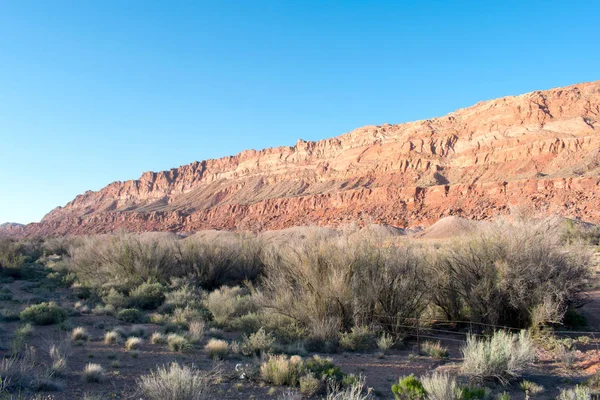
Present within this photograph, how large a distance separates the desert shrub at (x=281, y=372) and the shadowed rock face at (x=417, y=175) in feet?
96.6

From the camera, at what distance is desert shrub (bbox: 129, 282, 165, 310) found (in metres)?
13.9

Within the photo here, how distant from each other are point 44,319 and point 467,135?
77.7 metres

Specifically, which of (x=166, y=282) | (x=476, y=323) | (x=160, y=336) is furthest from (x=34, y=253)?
(x=476, y=323)

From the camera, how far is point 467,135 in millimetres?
76438

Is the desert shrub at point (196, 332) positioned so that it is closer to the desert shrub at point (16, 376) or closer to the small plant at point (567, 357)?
the desert shrub at point (16, 376)

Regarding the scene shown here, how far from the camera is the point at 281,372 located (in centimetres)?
651

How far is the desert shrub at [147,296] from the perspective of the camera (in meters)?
13.9

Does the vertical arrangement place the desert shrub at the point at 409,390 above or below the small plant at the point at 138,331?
above

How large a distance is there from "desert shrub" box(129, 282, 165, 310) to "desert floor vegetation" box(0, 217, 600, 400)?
0.07 meters

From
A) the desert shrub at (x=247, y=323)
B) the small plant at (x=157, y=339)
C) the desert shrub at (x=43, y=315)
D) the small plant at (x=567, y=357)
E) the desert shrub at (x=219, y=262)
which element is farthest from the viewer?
the desert shrub at (x=219, y=262)

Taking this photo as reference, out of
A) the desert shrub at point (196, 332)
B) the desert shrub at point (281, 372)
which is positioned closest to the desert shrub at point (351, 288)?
the desert shrub at point (196, 332)

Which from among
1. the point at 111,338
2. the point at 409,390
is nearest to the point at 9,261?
the point at 111,338

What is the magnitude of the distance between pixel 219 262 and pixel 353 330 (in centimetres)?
1017

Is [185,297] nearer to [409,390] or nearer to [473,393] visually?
[409,390]
